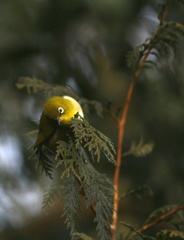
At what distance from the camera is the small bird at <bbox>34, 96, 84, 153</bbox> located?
107 cm

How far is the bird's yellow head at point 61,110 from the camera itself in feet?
3.51

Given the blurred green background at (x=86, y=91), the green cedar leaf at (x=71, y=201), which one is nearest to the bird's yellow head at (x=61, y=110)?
the green cedar leaf at (x=71, y=201)

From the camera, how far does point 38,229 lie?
105 inches

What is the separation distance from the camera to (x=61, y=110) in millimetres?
1067

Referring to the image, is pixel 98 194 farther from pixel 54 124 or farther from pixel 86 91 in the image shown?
pixel 86 91

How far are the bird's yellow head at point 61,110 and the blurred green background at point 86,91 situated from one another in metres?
1.25

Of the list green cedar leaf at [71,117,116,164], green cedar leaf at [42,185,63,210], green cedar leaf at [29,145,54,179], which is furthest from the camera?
green cedar leaf at [42,185,63,210]

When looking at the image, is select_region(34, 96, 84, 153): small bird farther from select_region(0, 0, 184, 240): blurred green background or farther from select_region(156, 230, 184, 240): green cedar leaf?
select_region(0, 0, 184, 240): blurred green background

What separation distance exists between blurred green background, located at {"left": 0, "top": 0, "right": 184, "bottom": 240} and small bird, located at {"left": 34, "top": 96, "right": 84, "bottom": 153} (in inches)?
50.2

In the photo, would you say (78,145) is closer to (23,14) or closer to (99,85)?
(99,85)

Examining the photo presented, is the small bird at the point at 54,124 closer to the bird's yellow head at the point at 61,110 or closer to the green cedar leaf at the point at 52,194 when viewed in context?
Result: the bird's yellow head at the point at 61,110

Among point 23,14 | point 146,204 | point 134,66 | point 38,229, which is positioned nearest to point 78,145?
point 134,66

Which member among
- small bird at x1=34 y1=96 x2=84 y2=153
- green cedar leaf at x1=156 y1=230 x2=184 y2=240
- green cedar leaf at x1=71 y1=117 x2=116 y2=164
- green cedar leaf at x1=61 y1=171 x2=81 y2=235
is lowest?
green cedar leaf at x1=61 y1=171 x2=81 y2=235

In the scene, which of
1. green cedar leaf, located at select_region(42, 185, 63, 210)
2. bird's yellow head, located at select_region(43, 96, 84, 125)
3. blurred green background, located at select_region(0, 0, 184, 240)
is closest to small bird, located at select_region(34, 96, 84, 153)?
bird's yellow head, located at select_region(43, 96, 84, 125)
